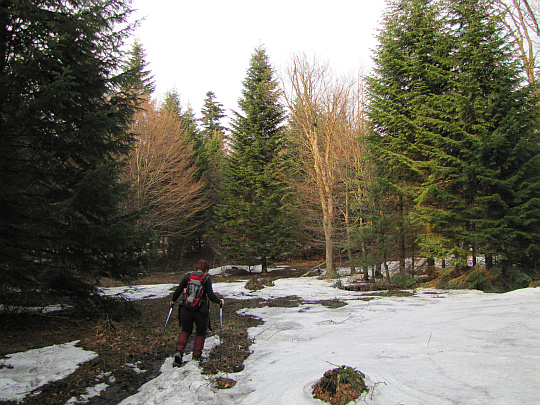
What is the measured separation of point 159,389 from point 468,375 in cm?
396

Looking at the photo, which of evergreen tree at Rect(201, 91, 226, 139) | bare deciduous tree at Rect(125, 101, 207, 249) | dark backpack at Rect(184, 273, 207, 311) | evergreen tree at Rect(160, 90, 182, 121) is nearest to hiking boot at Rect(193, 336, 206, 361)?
dark backpack at Rect(184, 273, 207, 311)

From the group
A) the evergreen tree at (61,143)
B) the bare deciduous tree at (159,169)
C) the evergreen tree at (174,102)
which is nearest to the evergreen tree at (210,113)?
the evergreen tree at (174,102)

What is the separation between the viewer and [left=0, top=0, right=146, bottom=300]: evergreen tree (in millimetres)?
6188

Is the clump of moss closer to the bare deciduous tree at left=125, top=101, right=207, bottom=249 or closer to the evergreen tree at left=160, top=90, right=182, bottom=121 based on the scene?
the bare deciduous tree at left=125, top=101, right=207, bottom=249

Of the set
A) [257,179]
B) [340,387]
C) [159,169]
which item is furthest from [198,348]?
[257,179]

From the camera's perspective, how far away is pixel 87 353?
528 cm

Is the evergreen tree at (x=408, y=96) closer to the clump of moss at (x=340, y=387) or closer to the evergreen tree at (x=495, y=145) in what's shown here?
the evergreen tree at (x=495, y=145)

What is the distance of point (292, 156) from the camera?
2289 cm

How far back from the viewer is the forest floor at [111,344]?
4.26 meters

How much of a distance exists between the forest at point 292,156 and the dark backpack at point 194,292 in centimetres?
253

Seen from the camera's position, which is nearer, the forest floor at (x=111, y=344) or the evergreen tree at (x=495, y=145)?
the forest floor at (x=111, y=344)

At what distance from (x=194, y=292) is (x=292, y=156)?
18.5 metres

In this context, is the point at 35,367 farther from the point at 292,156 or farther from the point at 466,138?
the point at 292,156

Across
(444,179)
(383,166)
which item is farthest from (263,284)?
(444,179)
